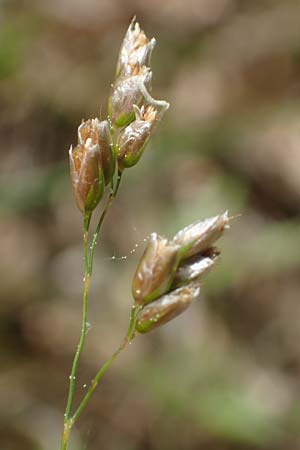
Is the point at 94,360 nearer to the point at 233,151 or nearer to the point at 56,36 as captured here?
the point at 233,151

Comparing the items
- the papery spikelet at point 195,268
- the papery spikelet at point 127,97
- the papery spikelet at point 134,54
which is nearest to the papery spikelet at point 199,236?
the papery spikelet at point 195,268

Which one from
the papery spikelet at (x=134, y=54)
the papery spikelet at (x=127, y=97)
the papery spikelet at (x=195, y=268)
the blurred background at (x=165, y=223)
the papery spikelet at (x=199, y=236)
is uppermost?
the blurred background at (x=165, y=223)

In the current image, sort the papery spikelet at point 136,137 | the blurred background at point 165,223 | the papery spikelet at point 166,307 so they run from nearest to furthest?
the papery spikelet at point 166,307, the papery spikelet at point 136,137, the blurred background at point 165,223

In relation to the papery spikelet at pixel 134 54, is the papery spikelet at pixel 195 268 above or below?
below

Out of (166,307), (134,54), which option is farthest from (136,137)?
(166,307)

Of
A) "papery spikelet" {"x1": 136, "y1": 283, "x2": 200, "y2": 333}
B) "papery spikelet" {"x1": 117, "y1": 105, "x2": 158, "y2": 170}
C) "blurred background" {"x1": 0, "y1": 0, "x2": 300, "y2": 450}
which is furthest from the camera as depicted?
"blurred background" {"x1": 0, "y1": 0, "x2": 300, "y2": 450}

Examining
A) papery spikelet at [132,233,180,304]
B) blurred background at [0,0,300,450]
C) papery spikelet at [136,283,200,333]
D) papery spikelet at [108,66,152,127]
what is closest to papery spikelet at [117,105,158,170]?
papery spikelet at [108,66,152,127]

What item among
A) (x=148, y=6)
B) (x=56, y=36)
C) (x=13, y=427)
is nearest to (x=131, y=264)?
(x=13, y=427)

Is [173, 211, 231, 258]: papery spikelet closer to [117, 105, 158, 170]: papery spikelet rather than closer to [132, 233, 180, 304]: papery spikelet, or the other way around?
[132, 233, 180, 304]: papery spikelet

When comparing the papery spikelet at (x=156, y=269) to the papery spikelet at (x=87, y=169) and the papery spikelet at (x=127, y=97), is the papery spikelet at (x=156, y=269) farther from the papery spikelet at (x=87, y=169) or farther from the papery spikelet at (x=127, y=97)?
the papery spikelet at (x=127, y=97)
